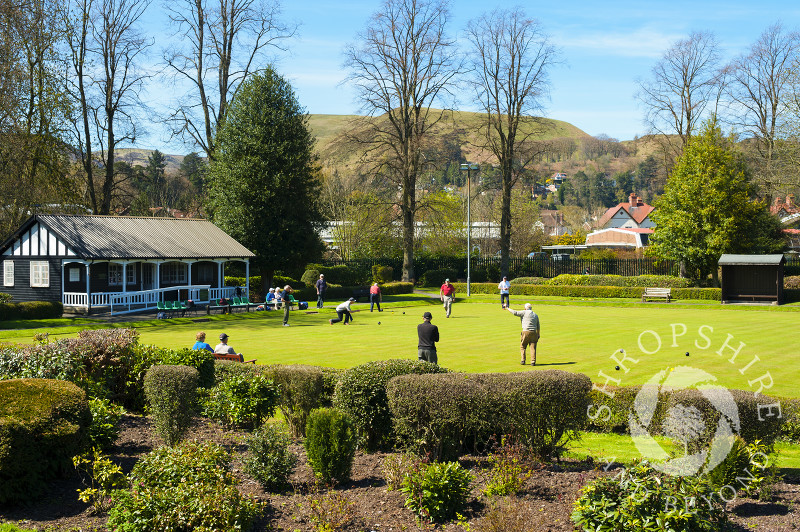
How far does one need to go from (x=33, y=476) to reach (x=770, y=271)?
40.4 m

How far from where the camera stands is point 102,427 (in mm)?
9359

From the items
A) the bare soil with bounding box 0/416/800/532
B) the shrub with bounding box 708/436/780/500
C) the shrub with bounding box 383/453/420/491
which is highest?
the shrub with bounding box 708/436/780/500

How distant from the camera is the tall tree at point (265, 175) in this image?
1670 inches

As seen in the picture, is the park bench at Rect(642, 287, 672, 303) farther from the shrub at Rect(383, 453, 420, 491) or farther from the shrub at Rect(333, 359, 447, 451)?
the shrub at Rect(383, 453, 420, 491)

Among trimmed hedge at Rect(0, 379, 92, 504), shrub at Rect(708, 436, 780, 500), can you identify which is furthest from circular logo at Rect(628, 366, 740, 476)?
trimmed hedge at Rect(0, 379, 92, 504)

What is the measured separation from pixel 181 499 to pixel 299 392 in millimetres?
3862

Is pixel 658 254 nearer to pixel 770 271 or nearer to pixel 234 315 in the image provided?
pixel 770 271

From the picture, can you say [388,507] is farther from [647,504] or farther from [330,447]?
[647,504]

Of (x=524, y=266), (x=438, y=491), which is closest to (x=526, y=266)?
(x=524, y=266)

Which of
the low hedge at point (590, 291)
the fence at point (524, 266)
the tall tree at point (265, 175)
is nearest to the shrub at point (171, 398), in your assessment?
the tall tree at point (265, 175)

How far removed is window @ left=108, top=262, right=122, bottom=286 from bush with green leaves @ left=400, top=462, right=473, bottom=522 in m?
33.1

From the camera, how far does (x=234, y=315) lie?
110 ft

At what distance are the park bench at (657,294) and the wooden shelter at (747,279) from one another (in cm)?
305

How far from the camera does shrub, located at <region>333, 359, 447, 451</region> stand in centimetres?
938
